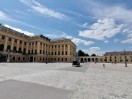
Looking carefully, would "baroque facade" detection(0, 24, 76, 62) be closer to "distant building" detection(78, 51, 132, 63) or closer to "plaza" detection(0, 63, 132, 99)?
"plaza" detection(0, 63, 132, 99)

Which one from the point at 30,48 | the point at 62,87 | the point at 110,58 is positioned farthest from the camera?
the point at 110,58

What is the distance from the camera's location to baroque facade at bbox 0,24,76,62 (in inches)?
1751

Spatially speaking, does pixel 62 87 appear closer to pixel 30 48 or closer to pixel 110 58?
pixel 30 48

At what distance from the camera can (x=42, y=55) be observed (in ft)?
192

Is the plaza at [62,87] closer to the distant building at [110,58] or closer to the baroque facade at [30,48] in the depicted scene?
the baroque facade at [30,48]

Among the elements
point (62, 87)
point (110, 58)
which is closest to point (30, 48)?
point (62, 87)

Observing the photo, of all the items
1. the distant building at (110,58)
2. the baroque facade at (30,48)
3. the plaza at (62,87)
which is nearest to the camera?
the plaza at (62,87)

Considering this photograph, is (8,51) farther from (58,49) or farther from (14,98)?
(14,98)

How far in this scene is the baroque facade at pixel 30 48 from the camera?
4447 centimetres

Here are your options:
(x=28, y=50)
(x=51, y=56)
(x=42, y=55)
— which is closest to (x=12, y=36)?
(x=28, y=50)

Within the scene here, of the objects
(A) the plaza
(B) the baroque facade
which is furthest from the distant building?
(A) the plaza

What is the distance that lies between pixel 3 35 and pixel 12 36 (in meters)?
4.22

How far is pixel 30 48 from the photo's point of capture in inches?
2235

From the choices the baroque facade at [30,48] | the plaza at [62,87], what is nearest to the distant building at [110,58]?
the baroque facade at [30,48]
